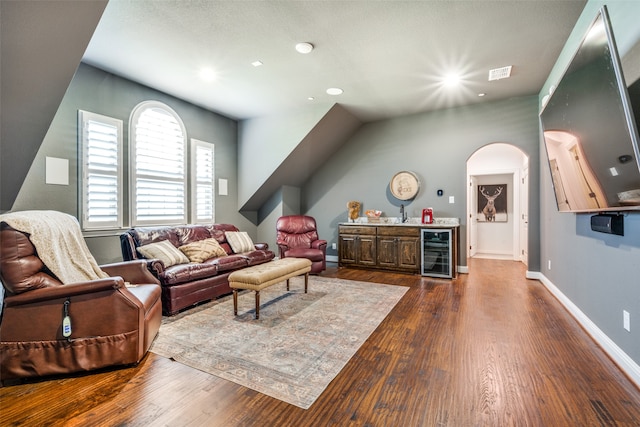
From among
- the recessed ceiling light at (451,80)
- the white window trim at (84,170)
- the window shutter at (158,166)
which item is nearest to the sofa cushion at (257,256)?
the window shutter at (158,166)

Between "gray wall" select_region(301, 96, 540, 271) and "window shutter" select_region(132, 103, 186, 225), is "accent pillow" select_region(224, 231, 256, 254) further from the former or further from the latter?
"gray wall" select_region(301, 96, 540, 271)

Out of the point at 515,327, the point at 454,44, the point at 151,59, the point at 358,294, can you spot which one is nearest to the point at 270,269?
the point at 358,294

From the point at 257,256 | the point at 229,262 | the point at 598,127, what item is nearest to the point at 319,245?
the point at 257,256

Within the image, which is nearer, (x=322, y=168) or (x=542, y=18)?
(x=542, y=18)

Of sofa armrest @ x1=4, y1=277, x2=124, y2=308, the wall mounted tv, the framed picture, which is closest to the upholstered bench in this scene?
sofa armrest @ x1=4, y1=277, x2=124, y2=308

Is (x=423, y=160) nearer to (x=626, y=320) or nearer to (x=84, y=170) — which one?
(x=626, y=320)

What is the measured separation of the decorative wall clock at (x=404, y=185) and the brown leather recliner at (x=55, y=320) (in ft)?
14.8

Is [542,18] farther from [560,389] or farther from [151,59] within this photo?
[151,59]

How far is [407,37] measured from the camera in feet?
9.50

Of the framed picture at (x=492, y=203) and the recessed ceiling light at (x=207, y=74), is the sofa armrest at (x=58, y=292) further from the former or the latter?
the framed picture at (x=492, y=203)

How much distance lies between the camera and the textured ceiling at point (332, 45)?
8.19ft

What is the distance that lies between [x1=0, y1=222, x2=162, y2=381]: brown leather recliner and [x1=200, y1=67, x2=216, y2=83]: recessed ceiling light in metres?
2.59

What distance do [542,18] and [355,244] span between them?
3.90 m

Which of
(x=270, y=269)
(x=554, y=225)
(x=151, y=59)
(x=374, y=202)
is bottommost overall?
(x=270, y=269)
